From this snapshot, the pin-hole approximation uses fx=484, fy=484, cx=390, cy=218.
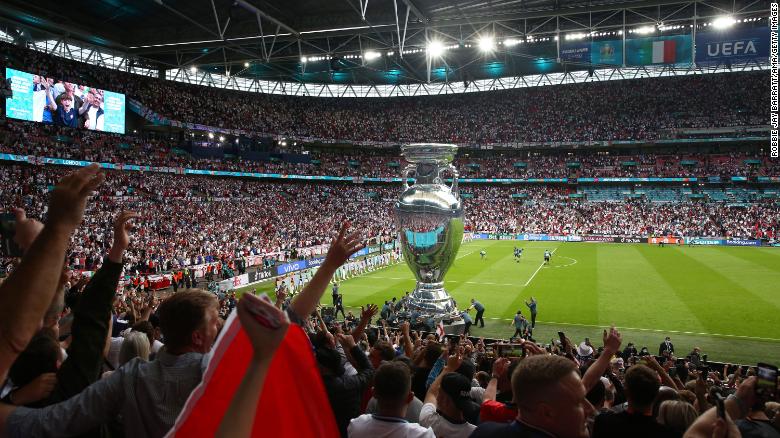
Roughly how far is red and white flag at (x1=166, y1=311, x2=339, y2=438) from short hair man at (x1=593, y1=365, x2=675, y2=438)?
1.87m

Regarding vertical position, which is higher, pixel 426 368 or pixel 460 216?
pixel 460 216

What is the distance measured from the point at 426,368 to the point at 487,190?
2352 inches

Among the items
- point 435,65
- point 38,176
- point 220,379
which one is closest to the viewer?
point 220,379

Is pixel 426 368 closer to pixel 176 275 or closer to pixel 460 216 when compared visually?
pixel 460 216

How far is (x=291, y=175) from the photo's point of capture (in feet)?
183

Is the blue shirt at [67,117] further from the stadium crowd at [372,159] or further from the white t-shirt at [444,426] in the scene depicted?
the white t-shirt at [444,426]

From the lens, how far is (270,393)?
7.79 feet

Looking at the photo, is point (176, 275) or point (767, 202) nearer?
point (176, 275)

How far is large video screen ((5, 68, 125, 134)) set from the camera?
34219 millimetres

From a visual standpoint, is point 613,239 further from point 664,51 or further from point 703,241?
point 664,51

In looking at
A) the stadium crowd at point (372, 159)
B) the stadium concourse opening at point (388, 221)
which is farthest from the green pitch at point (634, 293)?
the stadium crowd at point (372, 159)

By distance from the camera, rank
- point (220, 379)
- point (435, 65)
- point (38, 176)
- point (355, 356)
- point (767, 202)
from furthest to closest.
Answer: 1. point (435, 65)
2. point (767, 202)
3. point (38, 176)
4. point (355, 356)
5. point (220, 379)

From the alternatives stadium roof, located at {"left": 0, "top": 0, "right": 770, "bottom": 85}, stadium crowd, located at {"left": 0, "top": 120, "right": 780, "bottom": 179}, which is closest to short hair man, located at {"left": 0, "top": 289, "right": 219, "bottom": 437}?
stadium roof, located at {"left": 0, "top": 0, "right": 770, "bottom": 85}

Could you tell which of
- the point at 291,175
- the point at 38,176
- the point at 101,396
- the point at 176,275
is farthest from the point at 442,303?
the point at 291,175
